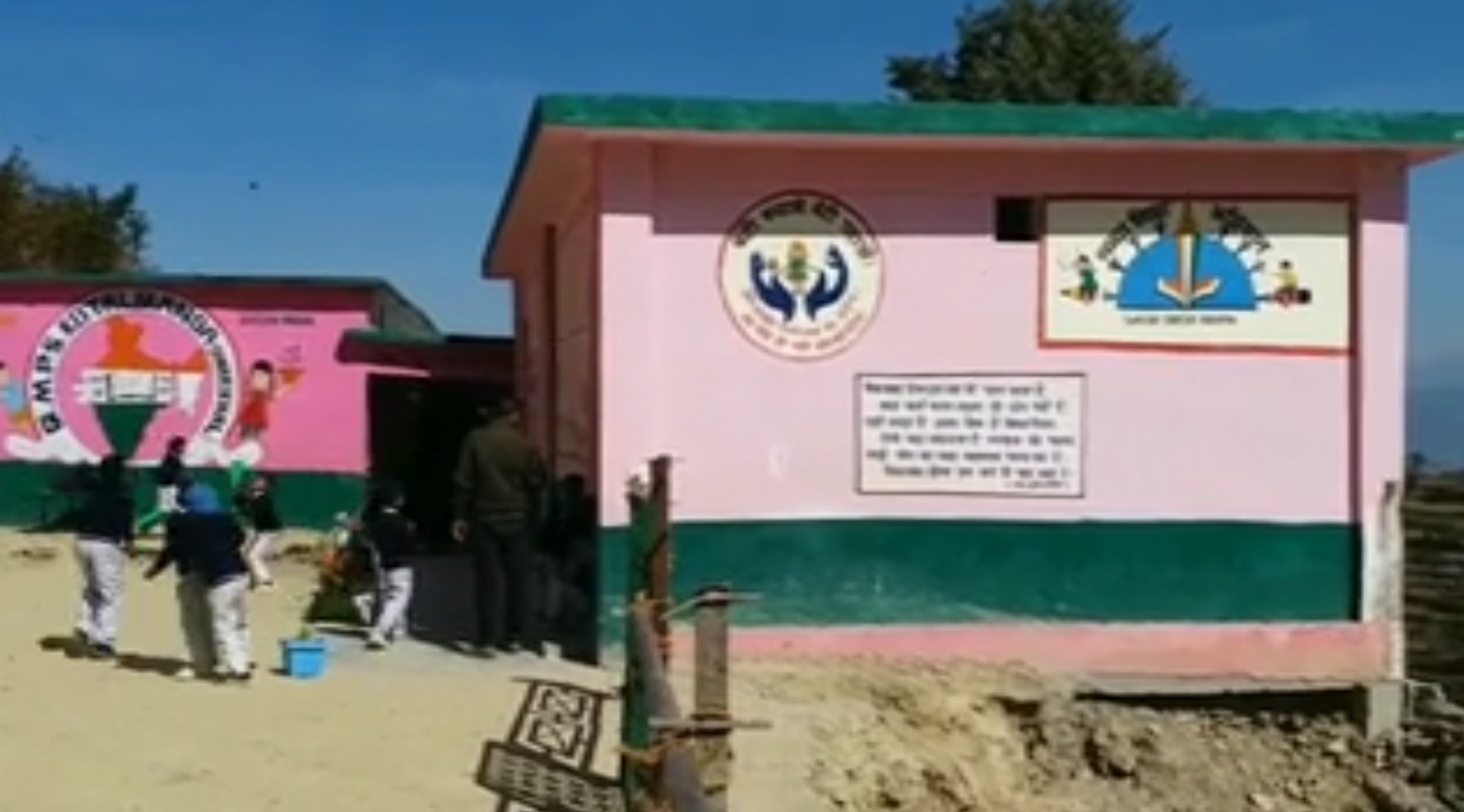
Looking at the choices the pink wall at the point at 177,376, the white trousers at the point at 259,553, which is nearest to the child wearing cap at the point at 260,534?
the white trousers at the point at 259,553

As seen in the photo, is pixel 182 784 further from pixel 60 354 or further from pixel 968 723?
pixel 60 354

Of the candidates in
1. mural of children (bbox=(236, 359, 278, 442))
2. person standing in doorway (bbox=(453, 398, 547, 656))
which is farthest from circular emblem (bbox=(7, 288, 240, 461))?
person standing in doorway (bbox=(453, 398, 547, 656))

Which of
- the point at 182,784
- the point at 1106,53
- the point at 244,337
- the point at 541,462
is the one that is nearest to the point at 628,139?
the point at 541,462

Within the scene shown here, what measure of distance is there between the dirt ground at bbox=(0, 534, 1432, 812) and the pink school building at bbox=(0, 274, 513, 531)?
29.1 feet

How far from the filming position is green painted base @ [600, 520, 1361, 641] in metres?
12.6

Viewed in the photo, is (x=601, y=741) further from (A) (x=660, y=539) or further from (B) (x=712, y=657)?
(B) (x=712, y=657)

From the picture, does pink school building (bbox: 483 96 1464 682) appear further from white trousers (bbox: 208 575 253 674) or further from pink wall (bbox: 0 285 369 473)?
pink wall (bbox: 0 285 369 473)

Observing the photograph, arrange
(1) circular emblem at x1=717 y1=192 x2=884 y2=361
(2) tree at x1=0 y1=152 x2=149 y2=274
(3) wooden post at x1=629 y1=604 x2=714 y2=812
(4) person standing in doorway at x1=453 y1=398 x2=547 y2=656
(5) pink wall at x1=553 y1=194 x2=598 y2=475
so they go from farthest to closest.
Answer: (2) tree at x1=0 y1=152 x2=149 y2=274, (5) pink wall at x1=553 y1=194 x2=598 y2=475, (4) person standing in doorway at x1=453 y1=398 x2=547 y2=656, (1) circular emblem at x1=717 y1=192 x2=884 y2=361, (3) wooden post at x1=629 y1=604 x2=714 y2=812

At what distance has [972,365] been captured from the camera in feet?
41.3

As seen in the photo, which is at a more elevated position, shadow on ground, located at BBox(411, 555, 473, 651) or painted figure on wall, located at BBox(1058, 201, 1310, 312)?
painted figure on wall, located at BBox(1058, 201, 1310, 312)

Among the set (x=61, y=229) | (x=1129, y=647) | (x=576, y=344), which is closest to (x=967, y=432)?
(x=1129, y=647)

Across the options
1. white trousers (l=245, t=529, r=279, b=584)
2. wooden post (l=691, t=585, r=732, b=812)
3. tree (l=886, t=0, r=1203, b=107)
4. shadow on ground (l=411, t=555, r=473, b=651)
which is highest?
tree (l=886, t=0, r=1203, b=107)

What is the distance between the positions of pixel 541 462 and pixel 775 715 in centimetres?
287

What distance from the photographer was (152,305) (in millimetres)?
22484
